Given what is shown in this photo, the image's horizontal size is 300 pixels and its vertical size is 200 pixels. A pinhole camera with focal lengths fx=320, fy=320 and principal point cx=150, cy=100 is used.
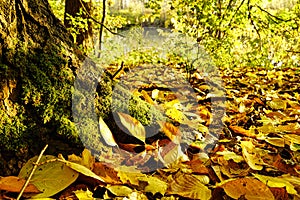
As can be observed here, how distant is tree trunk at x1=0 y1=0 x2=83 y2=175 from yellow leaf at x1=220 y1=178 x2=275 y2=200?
54 centimetres

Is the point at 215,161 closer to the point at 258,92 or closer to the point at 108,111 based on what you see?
the point at 108,111

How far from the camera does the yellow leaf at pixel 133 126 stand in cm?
130

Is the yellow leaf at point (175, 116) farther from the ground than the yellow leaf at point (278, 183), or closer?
closer

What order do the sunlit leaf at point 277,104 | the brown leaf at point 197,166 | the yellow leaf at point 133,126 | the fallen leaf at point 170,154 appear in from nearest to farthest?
the brown leaf at point 197,166
the fallen leaf at point 170,154
the yellow leaf at point 133,126
the sunlit leaf at point 277,104

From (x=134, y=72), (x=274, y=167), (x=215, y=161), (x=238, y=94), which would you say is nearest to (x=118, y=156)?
(x=215, y=161)

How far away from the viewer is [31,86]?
106 cm

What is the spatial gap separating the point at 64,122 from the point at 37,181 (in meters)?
0.28

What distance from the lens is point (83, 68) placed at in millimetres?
1302

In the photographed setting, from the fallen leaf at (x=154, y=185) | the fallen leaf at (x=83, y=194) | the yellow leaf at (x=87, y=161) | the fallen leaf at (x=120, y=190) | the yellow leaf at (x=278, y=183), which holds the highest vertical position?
the yellow leaf at (x=278, y=183)

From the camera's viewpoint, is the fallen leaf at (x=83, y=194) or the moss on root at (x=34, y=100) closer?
the fallen leaf at (x=83, y=194)

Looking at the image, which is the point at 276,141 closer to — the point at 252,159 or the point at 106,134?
the point at 252,159

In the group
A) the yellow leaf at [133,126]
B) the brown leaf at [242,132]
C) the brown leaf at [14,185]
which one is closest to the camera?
the brown leaf at [14,185]

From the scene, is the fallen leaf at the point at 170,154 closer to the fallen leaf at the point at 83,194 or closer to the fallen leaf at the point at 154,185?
the fallen leaf at the point at 154,185

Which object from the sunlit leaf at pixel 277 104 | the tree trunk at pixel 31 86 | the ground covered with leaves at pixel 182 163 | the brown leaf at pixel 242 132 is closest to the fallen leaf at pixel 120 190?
the ground covered with leaves at pixel 182 163
